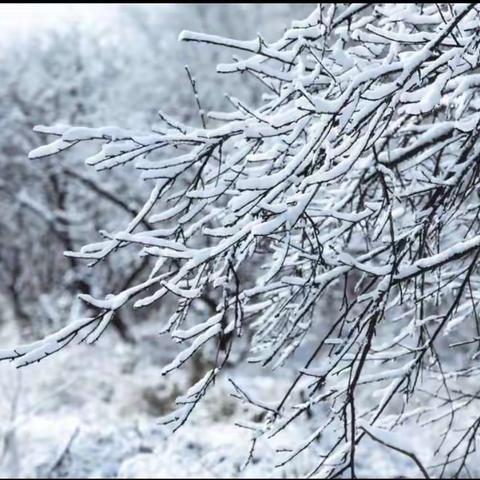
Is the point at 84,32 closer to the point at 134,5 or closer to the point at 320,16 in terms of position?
the point at 134,5

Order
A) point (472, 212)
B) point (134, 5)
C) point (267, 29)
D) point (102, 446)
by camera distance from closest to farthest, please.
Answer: point (472, 212), point (102, 446), point (267, 29), point (134, 5)

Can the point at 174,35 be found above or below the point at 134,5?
below

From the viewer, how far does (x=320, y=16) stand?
2.31 meters

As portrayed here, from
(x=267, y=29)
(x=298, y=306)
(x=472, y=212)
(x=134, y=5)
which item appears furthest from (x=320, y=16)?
(x=134, y=5)

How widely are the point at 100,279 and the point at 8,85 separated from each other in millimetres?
5591

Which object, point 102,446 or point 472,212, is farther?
point 102,446

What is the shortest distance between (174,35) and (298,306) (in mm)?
20985

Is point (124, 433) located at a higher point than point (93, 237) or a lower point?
lower

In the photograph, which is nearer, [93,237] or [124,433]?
[124,433]

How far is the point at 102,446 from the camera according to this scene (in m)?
8.24

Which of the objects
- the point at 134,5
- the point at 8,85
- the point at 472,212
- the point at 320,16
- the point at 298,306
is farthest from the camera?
the point at 134,5

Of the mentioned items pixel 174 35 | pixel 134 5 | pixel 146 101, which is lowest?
pixel 146 101

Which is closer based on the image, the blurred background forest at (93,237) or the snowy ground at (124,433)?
the snowy ground at (124,433)

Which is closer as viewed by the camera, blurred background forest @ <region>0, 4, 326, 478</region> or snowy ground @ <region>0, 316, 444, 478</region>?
snowy ground @ <region>0, 316, 444, 478</region>
